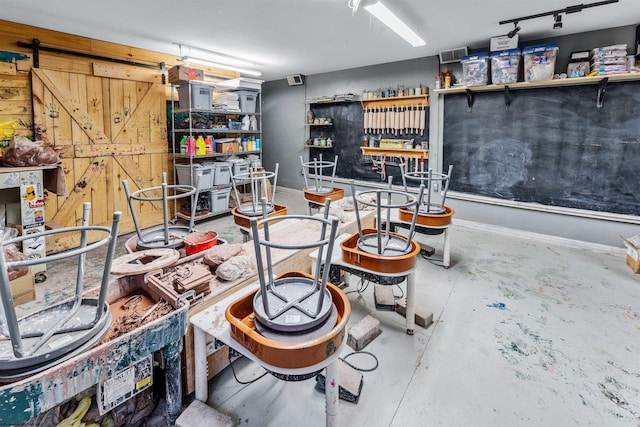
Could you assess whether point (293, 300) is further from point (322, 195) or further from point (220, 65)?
point (220, 65)

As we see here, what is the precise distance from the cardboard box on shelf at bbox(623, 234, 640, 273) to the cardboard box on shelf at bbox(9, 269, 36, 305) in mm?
5665

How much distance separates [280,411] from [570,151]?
453 centimetres

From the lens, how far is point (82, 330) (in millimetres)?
1248

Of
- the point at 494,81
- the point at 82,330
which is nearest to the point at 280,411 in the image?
the point at 82,330

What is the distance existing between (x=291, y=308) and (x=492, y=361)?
1490mm

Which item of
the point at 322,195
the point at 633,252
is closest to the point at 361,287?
the point at 322,195

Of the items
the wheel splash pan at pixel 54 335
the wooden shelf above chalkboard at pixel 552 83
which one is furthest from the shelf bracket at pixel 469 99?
the wheel splash pan at pixel 54 335

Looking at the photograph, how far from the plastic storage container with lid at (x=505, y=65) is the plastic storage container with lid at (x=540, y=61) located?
0.36 feet

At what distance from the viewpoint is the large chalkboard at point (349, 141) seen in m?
5.96

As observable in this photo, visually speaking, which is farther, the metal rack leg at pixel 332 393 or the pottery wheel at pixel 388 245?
the pottery wheel at pixel 388 245

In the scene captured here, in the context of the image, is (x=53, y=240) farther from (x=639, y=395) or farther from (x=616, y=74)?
(x=616, y=74)

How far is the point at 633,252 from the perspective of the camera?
3479mm

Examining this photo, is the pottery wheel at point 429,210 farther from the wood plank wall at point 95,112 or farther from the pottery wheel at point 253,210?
the wood plank wall at point 95,112

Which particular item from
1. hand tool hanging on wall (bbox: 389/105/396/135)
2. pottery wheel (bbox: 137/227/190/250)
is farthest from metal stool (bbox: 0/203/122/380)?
hand tool hanging on wall (bbox: 389/105/396/135)
